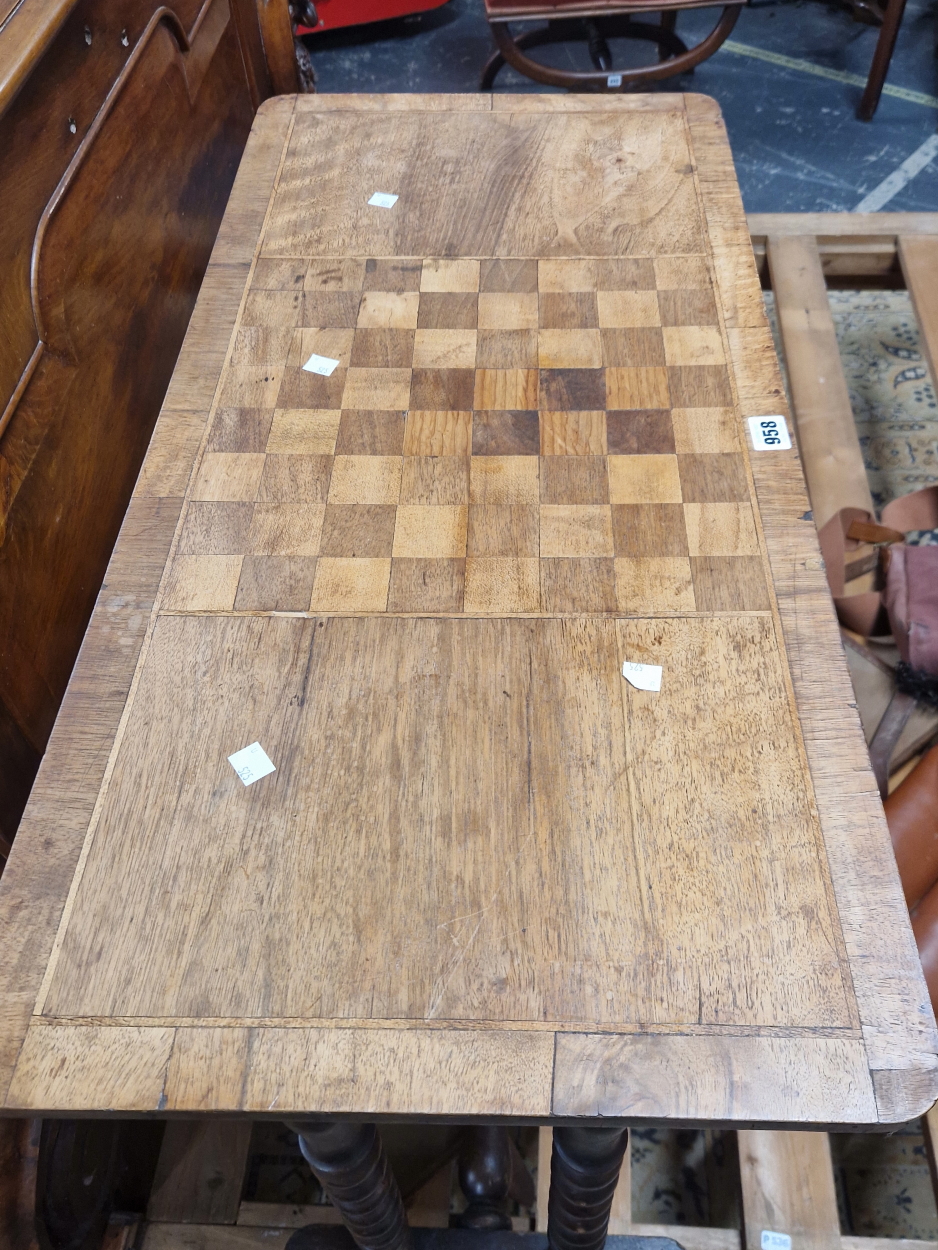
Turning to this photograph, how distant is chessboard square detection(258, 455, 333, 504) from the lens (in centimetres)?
111

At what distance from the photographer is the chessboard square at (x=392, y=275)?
136 cm

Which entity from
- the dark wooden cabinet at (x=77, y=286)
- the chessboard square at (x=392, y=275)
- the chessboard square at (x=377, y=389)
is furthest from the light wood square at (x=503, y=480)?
the dark wooden cabinet at (x=77, y=286)

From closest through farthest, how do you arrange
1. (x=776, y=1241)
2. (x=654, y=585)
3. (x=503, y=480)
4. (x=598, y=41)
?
(x=654, y=585) → (x=503, y=480) → (x=776, y=1241) → (x=598, y=41)

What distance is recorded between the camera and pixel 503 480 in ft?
3.67

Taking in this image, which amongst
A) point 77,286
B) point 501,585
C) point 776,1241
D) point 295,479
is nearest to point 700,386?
point 501,585

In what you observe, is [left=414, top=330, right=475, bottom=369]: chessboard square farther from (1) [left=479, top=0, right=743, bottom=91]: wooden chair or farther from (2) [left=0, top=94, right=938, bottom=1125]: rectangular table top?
(1) [left=479, top=0, right=743, bottom=91]: wooden chair

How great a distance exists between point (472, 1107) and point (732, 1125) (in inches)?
7.3

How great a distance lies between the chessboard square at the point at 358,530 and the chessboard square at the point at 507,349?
28cm

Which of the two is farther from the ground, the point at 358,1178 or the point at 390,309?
the point at 390,309

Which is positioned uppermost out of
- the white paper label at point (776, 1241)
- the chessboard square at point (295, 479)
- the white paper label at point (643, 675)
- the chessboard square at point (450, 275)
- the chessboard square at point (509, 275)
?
the chessboard square at point (450, 275)

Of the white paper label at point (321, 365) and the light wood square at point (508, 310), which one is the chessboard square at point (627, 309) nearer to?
the light wood square at point (508, 310)

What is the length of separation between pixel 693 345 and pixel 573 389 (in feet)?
0.56

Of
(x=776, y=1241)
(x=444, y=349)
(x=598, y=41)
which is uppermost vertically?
(x=444, y=349)

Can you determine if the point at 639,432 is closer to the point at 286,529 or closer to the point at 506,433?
the point at 506,433
